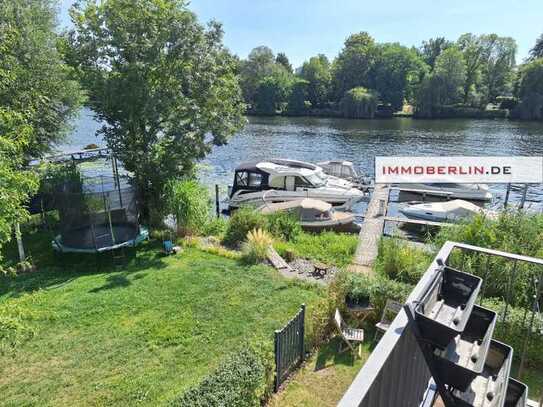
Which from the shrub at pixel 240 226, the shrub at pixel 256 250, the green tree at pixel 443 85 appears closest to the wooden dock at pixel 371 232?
the shrub at pixel 256 250

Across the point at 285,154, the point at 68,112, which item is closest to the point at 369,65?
the point at 285,154

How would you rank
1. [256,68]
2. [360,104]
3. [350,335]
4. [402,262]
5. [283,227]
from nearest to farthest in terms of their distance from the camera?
[350,335] < [402,262] < [283,227] < [360,104] < [256,68]

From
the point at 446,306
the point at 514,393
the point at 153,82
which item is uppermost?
the point at 153,82

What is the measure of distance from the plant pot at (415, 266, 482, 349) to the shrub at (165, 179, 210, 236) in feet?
32.0

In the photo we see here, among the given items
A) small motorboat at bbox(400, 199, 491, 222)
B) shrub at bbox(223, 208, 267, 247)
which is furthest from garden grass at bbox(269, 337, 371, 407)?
small motorboat at bbox(400, 199, 491, 222)

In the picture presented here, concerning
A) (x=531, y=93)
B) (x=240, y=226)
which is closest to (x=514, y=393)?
(x=240, y=226)

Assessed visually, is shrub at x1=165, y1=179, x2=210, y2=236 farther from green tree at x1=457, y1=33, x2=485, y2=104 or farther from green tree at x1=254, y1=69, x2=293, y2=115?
green tree at x1=457, y1=33, x2=485, y2=104

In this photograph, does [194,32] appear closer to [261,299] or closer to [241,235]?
[241,235]

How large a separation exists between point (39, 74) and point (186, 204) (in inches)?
255

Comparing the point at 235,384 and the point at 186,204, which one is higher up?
the point at 186,204

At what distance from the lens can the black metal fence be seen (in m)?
5.34

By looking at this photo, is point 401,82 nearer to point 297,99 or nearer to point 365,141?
point 297,99

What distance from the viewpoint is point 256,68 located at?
246ft

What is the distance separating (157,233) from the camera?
11.9 m
